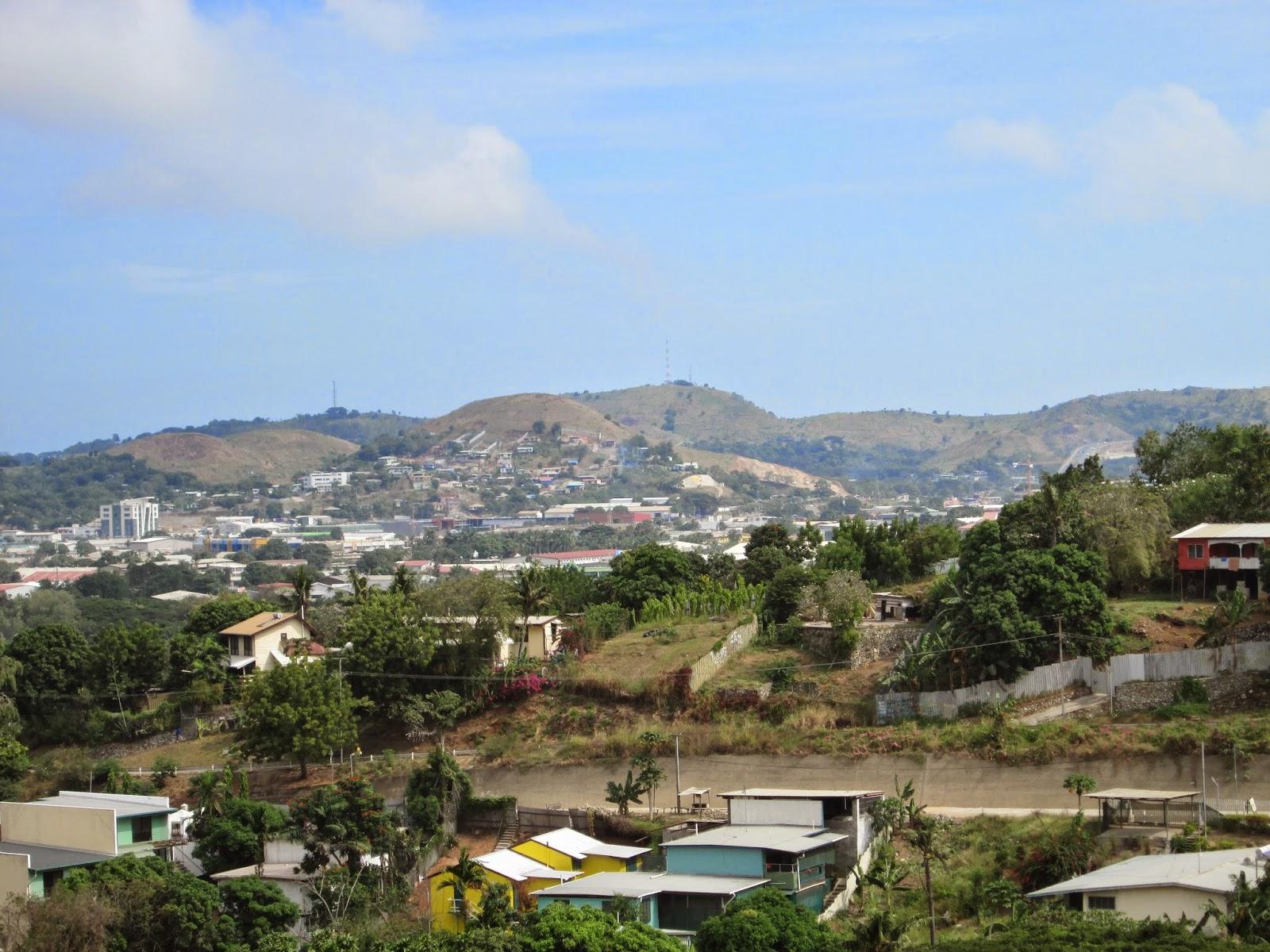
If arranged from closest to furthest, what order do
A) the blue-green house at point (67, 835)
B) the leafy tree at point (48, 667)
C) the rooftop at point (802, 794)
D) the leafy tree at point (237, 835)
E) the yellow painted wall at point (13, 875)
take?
1. the rooftop at point (802, 794)
2. the yellow painted wall at point (13, 875)
3. the blue-green house at point (67, 835)
4. the leafy tree at point (237, 835)
5. the leafy tree at point (48, 667)

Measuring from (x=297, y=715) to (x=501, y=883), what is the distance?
9682 mm

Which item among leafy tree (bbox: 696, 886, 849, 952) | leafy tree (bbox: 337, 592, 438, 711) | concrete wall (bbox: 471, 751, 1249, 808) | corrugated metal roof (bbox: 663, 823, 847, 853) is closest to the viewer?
leafy tree (bbox: 696, 886, 849, 952)

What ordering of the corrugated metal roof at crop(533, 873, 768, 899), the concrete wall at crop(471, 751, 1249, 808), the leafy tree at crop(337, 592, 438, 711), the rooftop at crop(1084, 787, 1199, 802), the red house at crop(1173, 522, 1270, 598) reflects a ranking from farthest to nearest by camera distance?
the leafy tree at crop(337, 592, 438, 711) → the red house at crop(1173, 522, 1270, 598) → the concrete wall at crop(471, 751, 1249, 808) → the rooftop at crop(1084, 787, 1199, 802) → the corrugated metal roof at crop(533, 873, 768, 899)

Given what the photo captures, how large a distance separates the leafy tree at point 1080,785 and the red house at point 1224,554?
886cm

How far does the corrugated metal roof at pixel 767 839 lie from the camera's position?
28028 mm

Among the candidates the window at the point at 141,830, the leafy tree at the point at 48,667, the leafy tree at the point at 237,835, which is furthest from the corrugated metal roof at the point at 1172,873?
the leafy tree at the point at 48,667

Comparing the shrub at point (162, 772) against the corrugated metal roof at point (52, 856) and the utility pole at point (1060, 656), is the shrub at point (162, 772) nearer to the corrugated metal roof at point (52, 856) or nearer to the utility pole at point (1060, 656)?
the corrugated metal roof at point (52, 856)

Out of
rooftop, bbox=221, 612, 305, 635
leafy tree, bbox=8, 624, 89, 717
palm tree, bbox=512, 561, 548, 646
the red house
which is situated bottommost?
leafy tree, bbox=8, 624, 89, 717

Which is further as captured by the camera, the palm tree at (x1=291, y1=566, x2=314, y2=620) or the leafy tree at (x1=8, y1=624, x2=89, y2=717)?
the palm tree at (x1=291, y1=566, x2=314, y2=620)

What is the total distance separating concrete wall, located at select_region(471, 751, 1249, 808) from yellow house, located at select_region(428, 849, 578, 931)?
4330 millimetres

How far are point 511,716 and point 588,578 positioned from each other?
1145cm

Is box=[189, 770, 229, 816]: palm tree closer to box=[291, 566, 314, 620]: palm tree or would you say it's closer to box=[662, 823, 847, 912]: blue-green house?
box=[662, 823, 847, 912]: blue-green house

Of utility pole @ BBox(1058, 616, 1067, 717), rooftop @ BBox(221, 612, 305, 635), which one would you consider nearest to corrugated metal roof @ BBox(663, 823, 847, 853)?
utility pole @ BBox(1058, 616, 1067, 717)

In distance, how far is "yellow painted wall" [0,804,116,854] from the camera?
3288 cm
